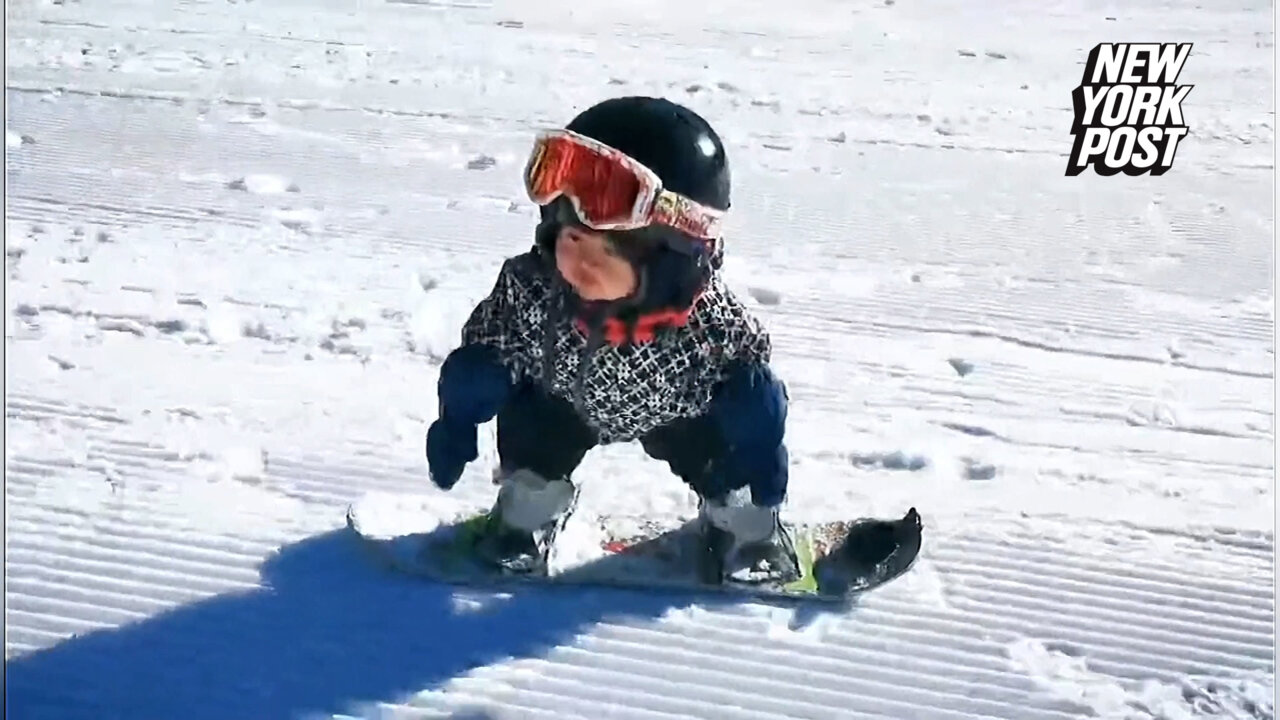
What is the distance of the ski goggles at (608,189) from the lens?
0.77m

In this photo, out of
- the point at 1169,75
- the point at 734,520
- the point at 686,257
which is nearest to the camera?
the point at 686,257

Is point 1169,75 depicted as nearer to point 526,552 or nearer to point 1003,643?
point 1003,643

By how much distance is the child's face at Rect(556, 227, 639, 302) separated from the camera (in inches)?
31.6

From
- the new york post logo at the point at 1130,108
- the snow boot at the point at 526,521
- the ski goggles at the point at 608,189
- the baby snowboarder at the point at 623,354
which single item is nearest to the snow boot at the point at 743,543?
the baby snowboarder at the point at 623,354

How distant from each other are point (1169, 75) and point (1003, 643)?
51 cm

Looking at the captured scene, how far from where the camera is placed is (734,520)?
3.03 feet

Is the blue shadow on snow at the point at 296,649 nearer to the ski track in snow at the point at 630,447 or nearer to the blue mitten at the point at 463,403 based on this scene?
the ski track in snow at the point at 630,447

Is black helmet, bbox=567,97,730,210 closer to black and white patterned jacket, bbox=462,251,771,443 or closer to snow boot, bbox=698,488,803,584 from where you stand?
black and white patterned jacket, bbox=462,251,771,443

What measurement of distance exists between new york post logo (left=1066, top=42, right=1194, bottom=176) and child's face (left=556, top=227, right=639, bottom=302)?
19.9 inches

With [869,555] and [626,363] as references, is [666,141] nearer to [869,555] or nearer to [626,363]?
[626,363]

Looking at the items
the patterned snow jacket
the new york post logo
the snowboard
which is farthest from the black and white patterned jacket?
the new york post logo

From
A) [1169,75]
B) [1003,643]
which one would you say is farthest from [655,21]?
[1003,643]

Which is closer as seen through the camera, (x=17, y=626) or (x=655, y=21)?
(x=17, y=626)

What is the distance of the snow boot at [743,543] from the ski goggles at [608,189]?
0.22 metres
